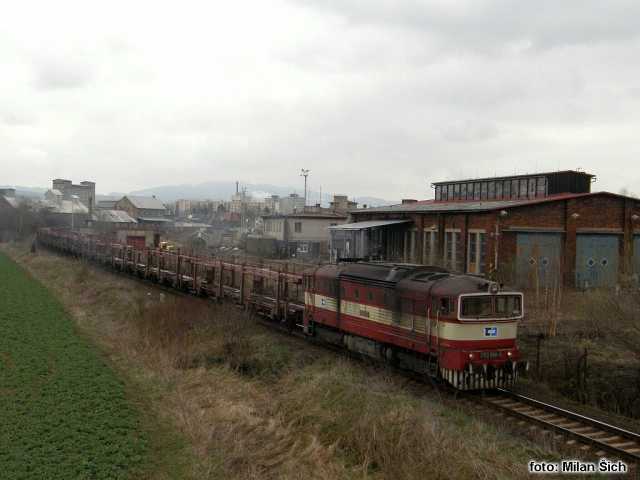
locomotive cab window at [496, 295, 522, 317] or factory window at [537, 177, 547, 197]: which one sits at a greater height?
factory window at [537, 177, 547, 197]

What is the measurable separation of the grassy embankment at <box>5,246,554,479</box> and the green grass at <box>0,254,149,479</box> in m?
1.21

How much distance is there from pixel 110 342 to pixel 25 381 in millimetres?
7470

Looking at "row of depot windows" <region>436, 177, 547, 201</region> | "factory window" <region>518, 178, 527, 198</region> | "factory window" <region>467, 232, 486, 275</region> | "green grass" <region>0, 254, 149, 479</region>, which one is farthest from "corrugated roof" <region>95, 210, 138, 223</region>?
"green grass" <region>0, 254, 149, 479</region>

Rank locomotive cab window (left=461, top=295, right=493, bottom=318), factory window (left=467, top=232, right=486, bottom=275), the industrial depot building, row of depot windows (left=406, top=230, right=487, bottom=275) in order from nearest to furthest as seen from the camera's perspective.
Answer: locomotive cab window (left=461, top=295, right=493, bottom=318) < the industrial depot building < factory window (left=467, top=232, right=486, bottom=275) < row of depot windows (left=406, top=230, right=487, bottom=275)

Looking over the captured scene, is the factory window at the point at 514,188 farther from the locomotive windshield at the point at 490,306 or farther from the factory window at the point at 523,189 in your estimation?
the locomotive windshield at the point at 490,306

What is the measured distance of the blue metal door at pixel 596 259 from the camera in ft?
136

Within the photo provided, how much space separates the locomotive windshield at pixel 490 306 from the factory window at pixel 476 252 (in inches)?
875

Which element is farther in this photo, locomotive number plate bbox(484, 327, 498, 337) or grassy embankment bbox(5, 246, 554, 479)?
locomotive number plate bbox(484, 327, 498, 337)

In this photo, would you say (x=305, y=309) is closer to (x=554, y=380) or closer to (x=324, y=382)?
(x=324, y=382)

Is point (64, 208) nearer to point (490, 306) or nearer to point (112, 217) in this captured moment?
point (112, 217)

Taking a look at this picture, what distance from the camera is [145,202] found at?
148 m

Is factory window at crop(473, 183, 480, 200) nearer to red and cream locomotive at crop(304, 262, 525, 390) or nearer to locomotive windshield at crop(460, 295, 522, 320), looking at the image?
red and cream locomotive at crop(304, 262, 525, 390)

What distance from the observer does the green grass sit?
42.4 ft

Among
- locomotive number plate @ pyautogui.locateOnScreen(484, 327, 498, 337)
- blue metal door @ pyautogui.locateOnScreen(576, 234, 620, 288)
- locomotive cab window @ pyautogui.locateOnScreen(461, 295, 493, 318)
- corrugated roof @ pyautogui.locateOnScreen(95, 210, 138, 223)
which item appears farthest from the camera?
corrugated roof @ pyautogui.locateOnScreen(95, 210, 138, 223)
